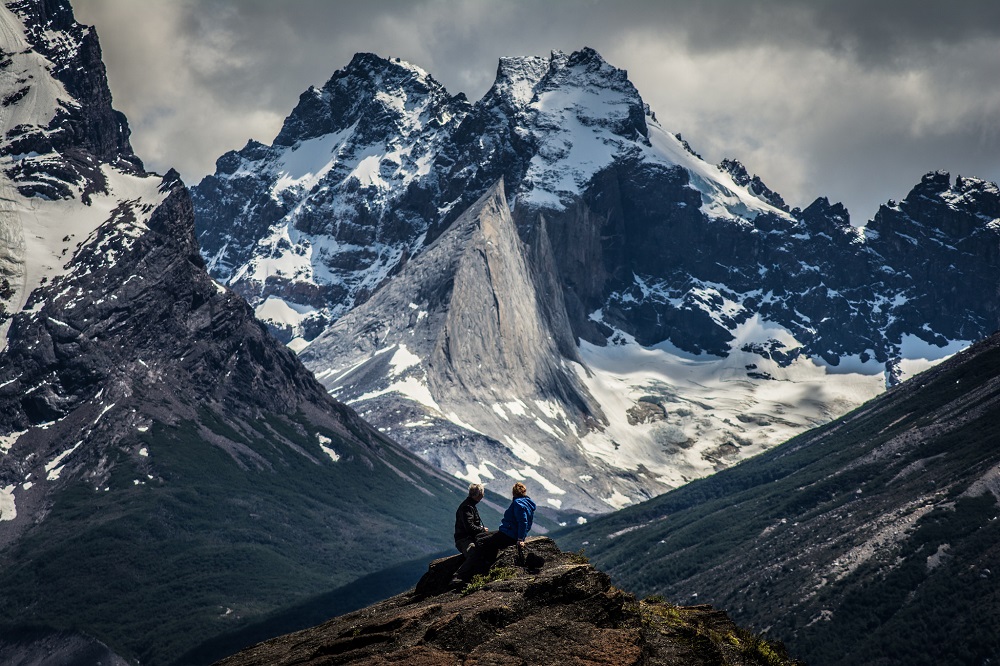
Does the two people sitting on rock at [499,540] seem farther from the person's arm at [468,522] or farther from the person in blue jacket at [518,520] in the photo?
the person's arm at [468,522]

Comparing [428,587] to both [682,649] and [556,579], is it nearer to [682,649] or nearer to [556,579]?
[556,579]

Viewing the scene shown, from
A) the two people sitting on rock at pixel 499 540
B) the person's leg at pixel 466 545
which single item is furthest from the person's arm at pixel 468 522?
the two people sitting on rock at pixel 499 540

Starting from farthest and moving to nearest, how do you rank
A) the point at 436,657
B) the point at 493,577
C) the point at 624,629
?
1. the point at 493,577
2. the point at 624,629
3. the point at 436,657

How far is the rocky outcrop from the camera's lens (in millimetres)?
41531

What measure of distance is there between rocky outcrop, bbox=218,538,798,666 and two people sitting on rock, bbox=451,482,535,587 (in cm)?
170

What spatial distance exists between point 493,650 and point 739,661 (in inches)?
372

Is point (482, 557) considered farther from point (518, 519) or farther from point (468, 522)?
point (518, 519)

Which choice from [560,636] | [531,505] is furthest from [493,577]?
[560,636]

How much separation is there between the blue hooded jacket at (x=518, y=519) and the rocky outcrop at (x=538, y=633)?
→ 1.80m

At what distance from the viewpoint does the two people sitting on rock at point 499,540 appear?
5012 centimetres

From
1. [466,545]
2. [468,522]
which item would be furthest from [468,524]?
[466,545]

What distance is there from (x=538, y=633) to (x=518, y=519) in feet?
26.3

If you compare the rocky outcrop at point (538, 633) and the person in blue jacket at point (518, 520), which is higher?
the person in blue jacket at point (518, 520)

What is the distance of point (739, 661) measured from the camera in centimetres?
4441
